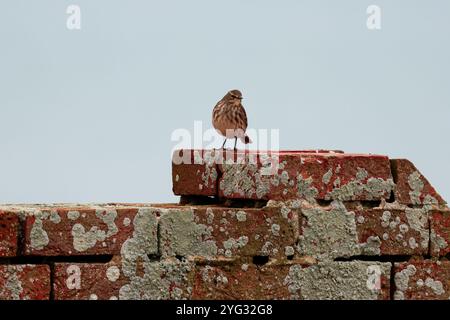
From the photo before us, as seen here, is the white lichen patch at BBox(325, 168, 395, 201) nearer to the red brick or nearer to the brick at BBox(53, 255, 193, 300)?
the red brick

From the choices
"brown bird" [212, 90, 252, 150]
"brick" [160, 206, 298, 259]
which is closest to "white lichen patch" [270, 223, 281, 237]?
"brick" [160, 206, 298, 259]

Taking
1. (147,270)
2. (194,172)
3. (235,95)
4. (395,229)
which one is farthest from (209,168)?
(235,95)

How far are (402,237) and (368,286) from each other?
357 millimetres

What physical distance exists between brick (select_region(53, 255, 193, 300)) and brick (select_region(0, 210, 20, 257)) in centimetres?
27

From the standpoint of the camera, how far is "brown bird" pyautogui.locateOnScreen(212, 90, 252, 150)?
1137 centimetres

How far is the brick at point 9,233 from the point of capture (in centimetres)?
549

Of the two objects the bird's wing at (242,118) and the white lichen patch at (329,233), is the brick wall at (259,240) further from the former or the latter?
the bird's wing at (242,118)

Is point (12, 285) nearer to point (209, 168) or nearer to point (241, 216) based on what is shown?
point (241, 216)

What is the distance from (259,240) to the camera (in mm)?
5789

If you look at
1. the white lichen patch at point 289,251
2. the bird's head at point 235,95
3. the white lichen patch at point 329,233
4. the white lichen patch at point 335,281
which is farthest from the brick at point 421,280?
the bird's head at point 235,95

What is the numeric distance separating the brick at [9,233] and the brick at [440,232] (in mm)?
2440

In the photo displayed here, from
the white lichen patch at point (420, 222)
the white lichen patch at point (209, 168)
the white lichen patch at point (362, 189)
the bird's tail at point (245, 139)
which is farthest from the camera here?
the bird's tail at point (245, 139)

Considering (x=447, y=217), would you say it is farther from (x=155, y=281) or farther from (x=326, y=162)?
(x=155, y=281)
